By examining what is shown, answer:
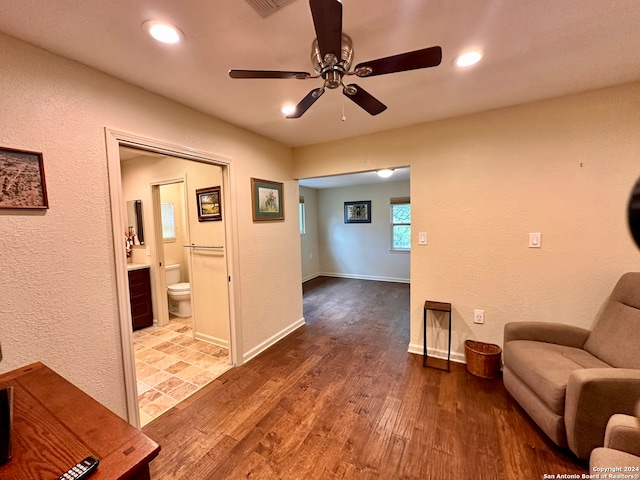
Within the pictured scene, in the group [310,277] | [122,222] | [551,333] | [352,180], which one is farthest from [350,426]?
[310,277]

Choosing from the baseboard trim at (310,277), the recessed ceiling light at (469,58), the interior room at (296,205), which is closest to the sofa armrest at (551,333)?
the interior room at (296,205)

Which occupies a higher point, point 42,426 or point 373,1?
point 373,1

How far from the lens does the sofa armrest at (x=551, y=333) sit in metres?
1.99

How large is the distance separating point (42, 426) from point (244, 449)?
1162 mm

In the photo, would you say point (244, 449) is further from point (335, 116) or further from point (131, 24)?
point (335, 116)

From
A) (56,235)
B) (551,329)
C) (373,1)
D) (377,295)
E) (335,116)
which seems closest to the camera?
(373,1)

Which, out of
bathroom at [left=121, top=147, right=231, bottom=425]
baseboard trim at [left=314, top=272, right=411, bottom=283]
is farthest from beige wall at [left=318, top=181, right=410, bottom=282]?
bathroom at [left=121, top=147, right=231, bottom=425]

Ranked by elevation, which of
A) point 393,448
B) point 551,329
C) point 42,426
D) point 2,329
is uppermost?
point 2,329

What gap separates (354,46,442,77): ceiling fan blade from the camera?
3.62 ft

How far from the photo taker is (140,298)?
3.49m

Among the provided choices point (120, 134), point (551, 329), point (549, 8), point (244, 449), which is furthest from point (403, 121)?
point (244, 449)

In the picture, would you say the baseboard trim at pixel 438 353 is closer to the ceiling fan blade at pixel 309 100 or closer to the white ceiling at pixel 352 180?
the ceiling fan blade at pixel 309 100

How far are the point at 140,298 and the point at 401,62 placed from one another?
3930mm

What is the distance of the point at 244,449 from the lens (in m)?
1.66
